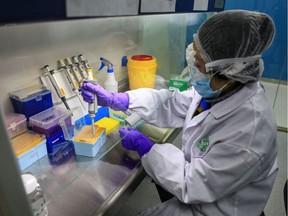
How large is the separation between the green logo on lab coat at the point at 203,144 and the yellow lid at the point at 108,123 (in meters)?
0.45

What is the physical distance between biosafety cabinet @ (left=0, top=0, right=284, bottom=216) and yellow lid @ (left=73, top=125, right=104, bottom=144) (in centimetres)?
3

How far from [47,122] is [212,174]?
69 centimetres

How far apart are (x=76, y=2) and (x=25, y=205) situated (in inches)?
19.6

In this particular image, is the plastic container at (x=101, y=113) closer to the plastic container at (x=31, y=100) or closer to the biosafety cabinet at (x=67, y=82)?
the biosafety cabinet at (x=67, y=82)

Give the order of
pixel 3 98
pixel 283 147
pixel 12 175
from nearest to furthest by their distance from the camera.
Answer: pixel 12 175, pixel 3 98, pixel 283 147

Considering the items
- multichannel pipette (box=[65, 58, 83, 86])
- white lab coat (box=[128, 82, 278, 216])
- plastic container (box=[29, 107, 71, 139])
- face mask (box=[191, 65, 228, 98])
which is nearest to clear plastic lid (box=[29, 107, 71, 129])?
plastic container (box=[29, 107, 71, 139])

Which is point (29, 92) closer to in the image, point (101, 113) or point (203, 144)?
point (101, 113)

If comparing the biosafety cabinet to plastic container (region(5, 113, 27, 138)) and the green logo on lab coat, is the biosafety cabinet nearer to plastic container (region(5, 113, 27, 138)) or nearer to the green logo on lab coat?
plastic container (region(5, 113, 27, 138))

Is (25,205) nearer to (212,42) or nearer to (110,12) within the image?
(110,12)

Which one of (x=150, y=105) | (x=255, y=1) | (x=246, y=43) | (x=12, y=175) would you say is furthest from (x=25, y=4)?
(x=255, y=1)

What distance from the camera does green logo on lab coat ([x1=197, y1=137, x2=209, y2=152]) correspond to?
38.8 inches

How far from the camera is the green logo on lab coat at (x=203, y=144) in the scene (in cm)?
98

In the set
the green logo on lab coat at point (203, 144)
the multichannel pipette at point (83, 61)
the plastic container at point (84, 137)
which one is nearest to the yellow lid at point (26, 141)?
the plastic container at point (84, 137)

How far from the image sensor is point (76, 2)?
63 centimetres
